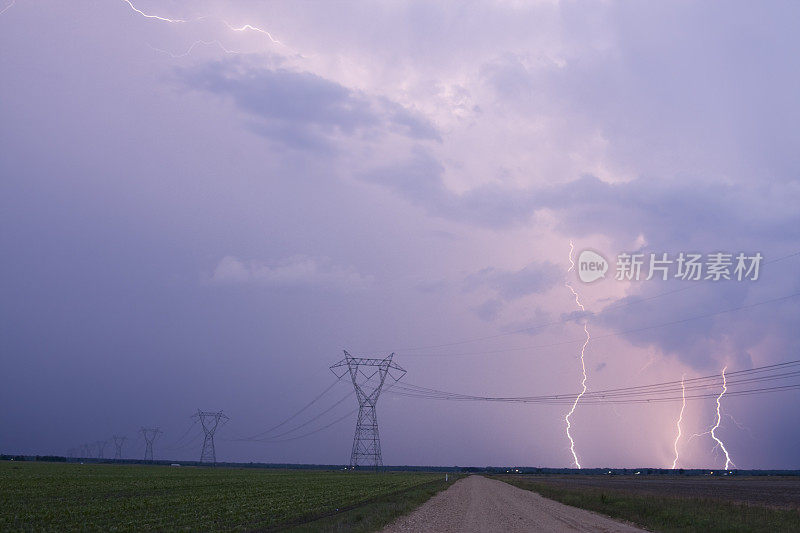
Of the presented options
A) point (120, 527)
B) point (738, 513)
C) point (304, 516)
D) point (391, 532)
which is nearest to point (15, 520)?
point (120, 527)

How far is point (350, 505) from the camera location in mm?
44000

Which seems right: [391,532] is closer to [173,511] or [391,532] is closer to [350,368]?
[173,511]

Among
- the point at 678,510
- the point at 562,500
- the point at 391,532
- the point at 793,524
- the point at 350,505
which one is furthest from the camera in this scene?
the point at 562,500

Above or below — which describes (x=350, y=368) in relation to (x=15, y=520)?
above

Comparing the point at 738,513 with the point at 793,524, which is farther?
the point at 738,513

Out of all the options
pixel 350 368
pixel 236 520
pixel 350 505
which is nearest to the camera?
pixel 236 520

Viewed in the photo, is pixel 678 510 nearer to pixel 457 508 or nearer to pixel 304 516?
pixel 457 508

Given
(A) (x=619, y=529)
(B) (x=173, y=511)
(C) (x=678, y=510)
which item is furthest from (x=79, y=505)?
(C) (x=678, y=510)

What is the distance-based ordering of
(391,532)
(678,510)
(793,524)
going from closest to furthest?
(391,532) < (793,524) < (678,510)

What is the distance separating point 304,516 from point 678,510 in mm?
19224

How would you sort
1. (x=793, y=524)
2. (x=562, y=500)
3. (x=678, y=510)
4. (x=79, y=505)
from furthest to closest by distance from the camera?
(x=562, y=500), (x=79, y=505), (x=678, y=510), (x=793, y=524)

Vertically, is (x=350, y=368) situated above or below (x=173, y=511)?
above

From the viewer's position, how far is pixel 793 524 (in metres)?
27.2

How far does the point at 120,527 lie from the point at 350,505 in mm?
19298
